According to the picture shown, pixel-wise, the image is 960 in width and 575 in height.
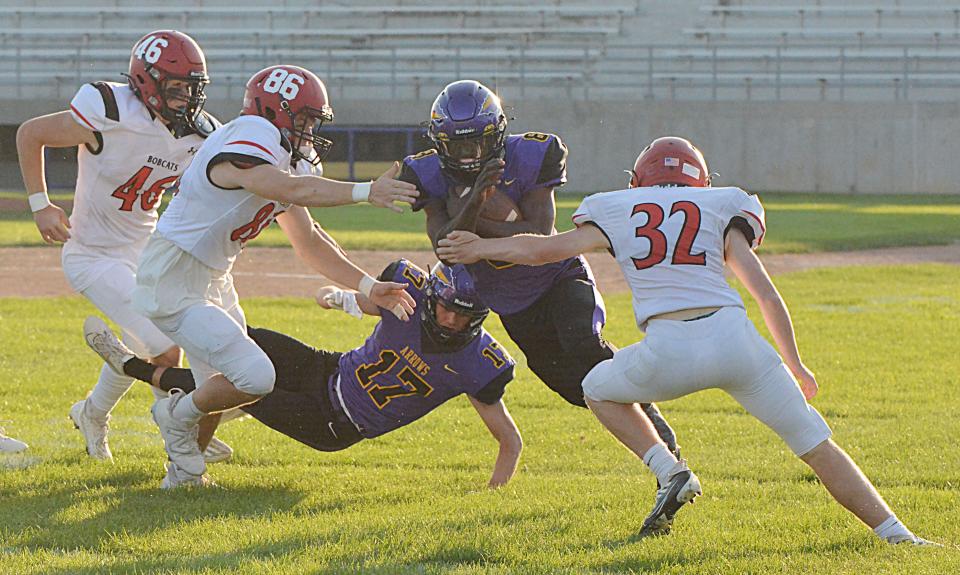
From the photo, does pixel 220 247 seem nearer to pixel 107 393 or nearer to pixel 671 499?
pixel 107 393

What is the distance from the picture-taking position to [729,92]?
109 feet

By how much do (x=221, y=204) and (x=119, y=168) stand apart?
111cm

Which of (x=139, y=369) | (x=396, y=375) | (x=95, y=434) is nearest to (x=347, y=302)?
(x=396, y=375)

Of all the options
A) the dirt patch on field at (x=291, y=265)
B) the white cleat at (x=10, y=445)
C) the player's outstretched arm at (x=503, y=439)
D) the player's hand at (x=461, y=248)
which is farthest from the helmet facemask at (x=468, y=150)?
the dirt patch on field at (x=291, y=265)

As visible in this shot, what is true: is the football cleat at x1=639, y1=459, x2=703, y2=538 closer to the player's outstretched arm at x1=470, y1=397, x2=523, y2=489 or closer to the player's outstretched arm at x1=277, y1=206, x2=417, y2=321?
the player's outstretched arm at x1=470, y1=397, x2=523, y2=489

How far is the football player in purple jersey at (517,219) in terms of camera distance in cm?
551

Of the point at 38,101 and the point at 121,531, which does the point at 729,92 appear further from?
the point at 121,531

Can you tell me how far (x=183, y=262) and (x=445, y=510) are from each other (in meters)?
1.63

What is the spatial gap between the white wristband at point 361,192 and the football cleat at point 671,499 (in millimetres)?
1605

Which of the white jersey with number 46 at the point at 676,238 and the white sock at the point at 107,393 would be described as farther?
the white sock at the point at 107,393

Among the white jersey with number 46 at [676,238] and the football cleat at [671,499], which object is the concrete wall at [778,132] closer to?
the white jersey with number 46 at [676,238]

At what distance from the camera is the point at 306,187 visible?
527 cm

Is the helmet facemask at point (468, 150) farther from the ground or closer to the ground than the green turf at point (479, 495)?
farther from the ground

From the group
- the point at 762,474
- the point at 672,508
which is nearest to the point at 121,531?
the point at 672,508
